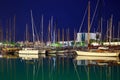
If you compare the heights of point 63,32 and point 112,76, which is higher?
point 63,32

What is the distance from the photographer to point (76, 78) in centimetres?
1922

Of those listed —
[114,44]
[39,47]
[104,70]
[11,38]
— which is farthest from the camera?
[11,38]

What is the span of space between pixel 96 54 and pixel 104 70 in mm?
13729

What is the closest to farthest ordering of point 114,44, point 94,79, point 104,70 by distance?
point 94,79, point 104,70, point 114,44

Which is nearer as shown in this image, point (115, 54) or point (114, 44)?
point (115, 54)

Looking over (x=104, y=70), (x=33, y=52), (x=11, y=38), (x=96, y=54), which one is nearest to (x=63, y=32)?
(x=11, y=38)

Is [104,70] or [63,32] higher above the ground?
[63,32]

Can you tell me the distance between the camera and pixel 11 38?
53.6m

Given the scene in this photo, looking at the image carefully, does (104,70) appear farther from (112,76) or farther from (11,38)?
(11,38)

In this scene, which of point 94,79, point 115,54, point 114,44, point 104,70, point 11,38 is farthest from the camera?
point 11,38

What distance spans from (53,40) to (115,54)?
20.7m

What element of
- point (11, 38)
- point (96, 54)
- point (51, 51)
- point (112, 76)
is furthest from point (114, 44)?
point (112, 76)

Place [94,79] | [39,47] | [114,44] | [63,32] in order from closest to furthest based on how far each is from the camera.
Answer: [94,79] < [114,44] < [39,47] < [63,32]

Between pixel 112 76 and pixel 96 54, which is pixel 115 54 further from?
pixel 112 76
